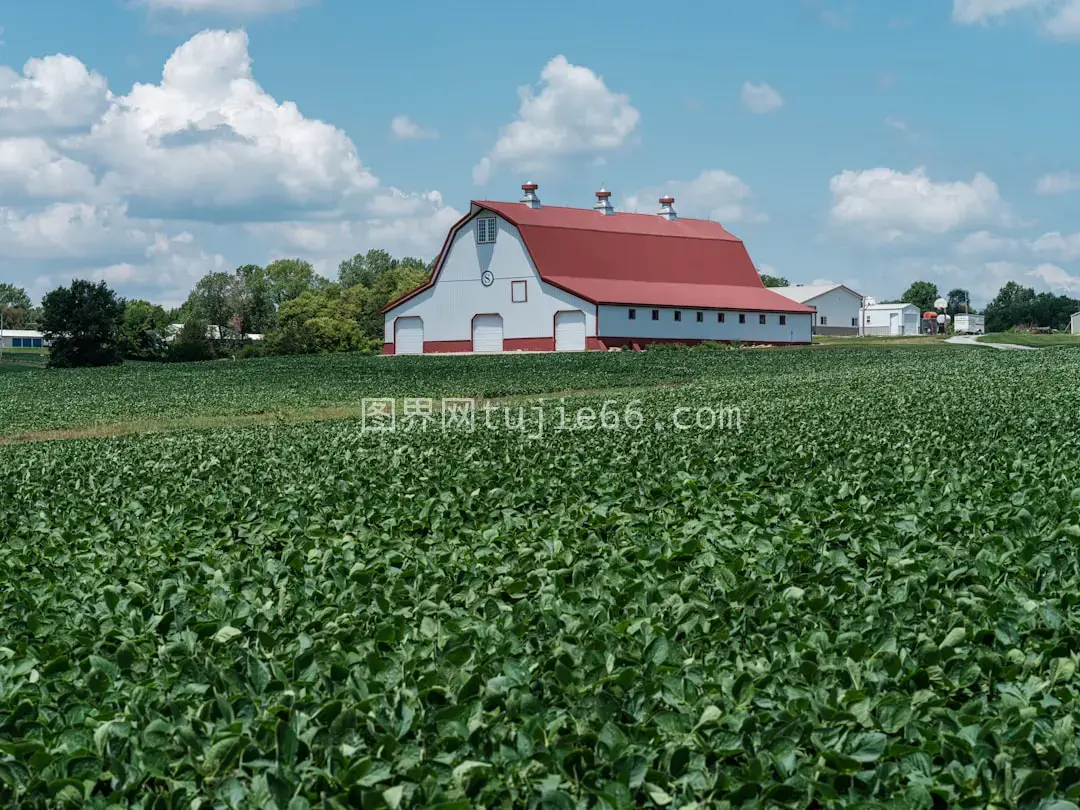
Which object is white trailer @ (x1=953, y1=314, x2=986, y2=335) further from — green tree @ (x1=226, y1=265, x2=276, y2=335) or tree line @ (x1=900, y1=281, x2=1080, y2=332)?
green tree @ (x1=226, y1=265, x2=276, y2=335)

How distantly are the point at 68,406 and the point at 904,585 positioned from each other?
32.0 metres

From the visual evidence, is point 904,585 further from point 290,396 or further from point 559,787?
point 290,396

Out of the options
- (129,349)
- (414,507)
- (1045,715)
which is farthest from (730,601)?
(129,349)

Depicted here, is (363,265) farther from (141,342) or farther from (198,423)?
(198,423)

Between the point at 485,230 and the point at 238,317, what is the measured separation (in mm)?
61821

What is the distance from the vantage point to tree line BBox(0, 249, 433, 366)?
237 ft

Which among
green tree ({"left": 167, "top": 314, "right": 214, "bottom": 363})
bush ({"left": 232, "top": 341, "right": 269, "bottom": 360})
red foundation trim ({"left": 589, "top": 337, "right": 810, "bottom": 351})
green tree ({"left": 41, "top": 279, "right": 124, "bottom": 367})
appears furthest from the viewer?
bush ({"left": 232, "top": 341, "right": 269, "bottom": 360})

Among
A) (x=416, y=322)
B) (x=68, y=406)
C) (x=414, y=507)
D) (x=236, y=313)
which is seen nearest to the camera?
(x=414, y=507)

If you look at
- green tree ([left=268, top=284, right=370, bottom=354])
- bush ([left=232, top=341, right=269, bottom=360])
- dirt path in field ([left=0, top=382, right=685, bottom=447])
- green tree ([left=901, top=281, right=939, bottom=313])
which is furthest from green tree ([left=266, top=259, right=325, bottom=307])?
dirt path in field ([left=0, top=382, right=685, bottom=447])

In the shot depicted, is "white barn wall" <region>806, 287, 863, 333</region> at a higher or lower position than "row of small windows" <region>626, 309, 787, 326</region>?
higher

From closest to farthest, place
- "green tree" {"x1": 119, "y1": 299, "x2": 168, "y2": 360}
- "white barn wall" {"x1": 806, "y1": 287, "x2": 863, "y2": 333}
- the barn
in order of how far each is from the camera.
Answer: the barn < "green tree" {"x1": 119, "y1": 299, "x2": 168, "y2": 360} < "white barn wall" {"x1": 806, "y1": 287, "x2": 863, "y2": 333}

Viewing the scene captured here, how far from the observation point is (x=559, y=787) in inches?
196

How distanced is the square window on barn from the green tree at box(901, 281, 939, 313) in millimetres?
121683

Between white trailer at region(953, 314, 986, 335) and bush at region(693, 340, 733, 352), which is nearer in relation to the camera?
bush at region(693, 340, 733, 352)
